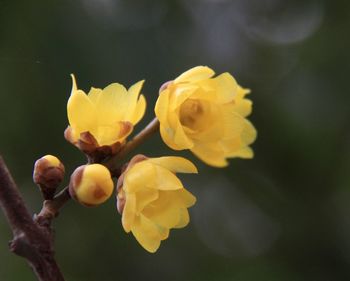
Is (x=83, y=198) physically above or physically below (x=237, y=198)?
above

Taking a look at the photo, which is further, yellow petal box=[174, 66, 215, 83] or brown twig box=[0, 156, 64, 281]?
yellow petal box=[174, 66, 215, 83]

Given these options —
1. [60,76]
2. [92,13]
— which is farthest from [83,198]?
[92,13]

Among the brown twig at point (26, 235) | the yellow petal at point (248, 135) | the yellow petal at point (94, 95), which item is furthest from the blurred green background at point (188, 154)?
the brown twig at point (26, 235)

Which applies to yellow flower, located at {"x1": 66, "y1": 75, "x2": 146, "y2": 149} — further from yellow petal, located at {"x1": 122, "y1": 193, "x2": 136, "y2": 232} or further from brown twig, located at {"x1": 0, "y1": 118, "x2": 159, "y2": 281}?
brown twig, located at {"x1": 0, "y1": 118, "x2": 159, "y2": 281}

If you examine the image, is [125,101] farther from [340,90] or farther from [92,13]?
[340,90]

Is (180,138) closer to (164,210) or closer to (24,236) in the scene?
(164,210)

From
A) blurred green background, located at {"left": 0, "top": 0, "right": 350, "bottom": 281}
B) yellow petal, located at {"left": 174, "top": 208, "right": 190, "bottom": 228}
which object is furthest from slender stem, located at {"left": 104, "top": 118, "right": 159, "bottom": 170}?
blurred green background, located at {"left": 0, "top": 0, "right": 350, "bottom": 281}

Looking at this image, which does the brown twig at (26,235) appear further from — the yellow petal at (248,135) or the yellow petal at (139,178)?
the yellow petal at (248,135)
